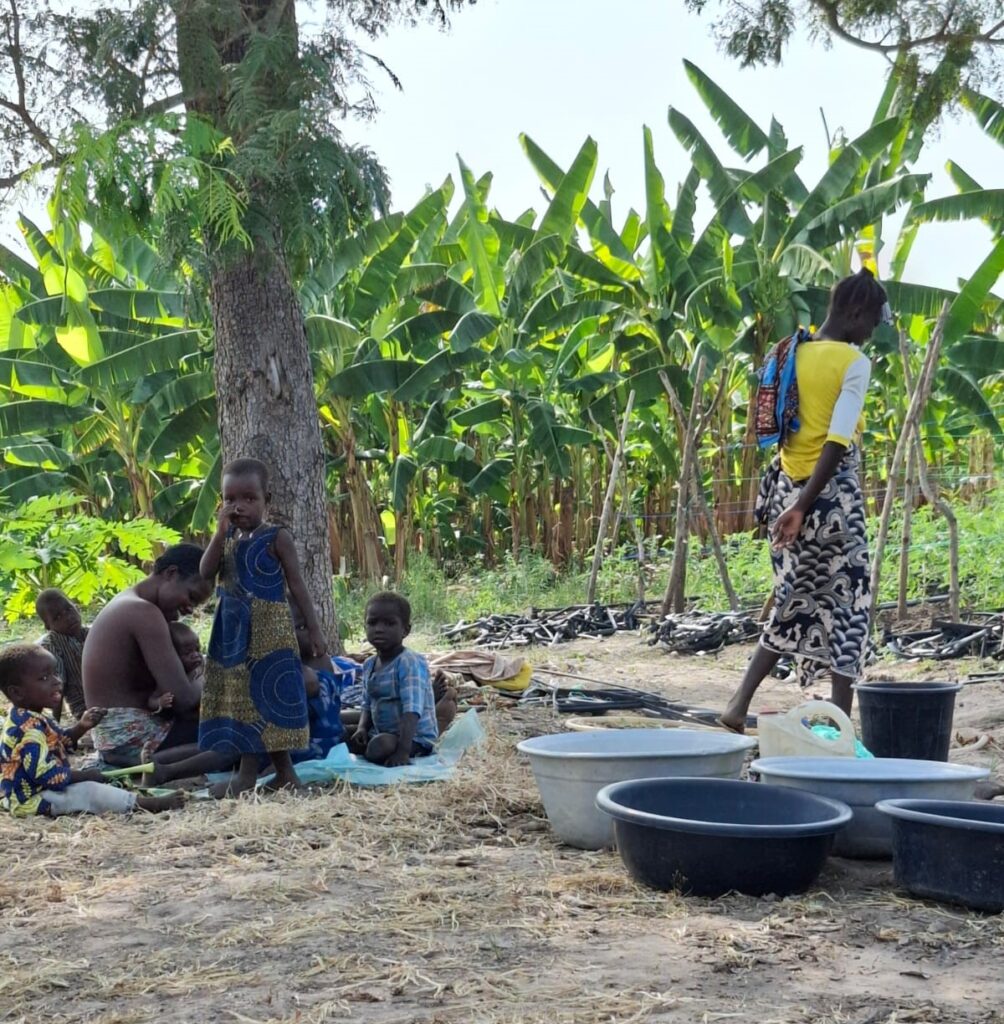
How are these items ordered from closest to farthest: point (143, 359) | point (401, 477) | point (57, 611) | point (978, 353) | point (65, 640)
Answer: point (57, 611) < point (65, 640) < point (143, 359) < point (978, 353) < point (401, 477)

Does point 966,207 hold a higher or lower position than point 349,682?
higher

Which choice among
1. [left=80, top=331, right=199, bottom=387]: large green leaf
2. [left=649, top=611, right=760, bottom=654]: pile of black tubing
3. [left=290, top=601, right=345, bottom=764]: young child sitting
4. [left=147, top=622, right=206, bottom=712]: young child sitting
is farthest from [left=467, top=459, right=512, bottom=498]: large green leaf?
[left=290, top=601, right=345, bottom=764]: young child sitting

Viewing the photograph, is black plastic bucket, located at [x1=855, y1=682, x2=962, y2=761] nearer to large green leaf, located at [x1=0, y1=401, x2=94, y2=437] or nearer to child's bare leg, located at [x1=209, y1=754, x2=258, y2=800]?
child's bare leg, located at [x1=209, y1=754, x2=258, y2=800]

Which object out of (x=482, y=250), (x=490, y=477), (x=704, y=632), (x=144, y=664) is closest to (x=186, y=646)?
(x=144, y=664)

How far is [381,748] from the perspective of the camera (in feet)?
17.1

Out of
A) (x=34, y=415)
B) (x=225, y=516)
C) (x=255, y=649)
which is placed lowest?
(x=255, y=649)

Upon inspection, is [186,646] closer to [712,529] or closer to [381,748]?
[381,748]

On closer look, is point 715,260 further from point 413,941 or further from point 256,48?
point 413,941

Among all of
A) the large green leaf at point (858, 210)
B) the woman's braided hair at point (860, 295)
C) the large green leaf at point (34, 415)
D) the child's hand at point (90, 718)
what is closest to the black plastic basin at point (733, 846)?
the woman's braided hair at point (860, 295)

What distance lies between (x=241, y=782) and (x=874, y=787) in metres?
2.44

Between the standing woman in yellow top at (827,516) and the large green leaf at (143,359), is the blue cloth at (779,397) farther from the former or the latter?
the large green leaf at (143,359)

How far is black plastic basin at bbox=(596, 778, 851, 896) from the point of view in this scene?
3.18 meters

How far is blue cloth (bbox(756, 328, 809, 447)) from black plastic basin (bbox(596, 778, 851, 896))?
1969mm

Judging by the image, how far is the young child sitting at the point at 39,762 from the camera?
4551 millimetres
